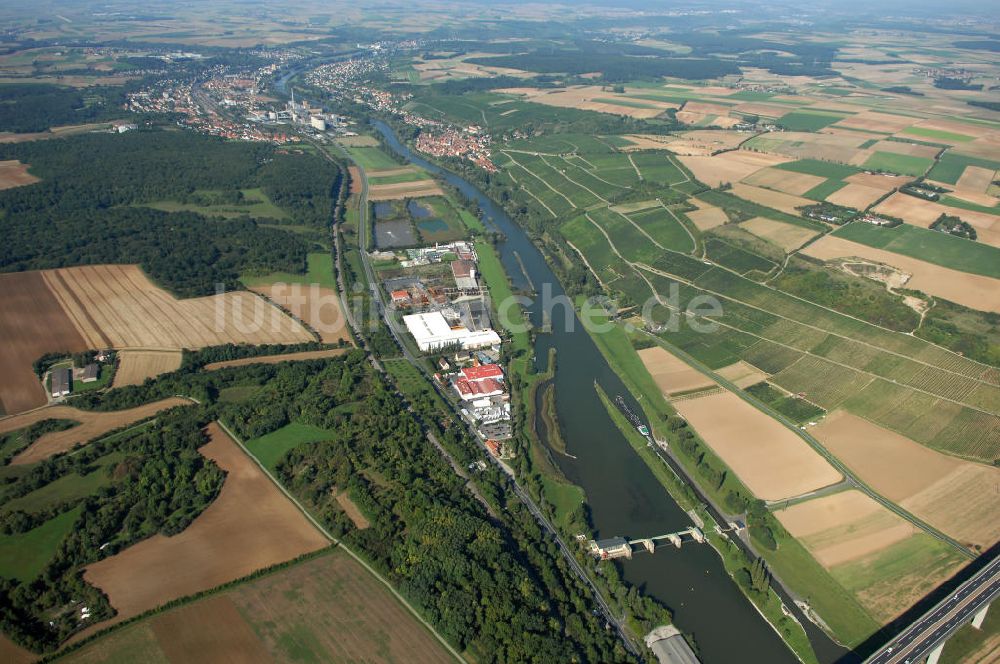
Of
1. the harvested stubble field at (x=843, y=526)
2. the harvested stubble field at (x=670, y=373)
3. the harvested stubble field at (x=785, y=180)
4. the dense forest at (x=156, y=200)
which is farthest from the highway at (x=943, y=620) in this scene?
the harvested stubble field at (x=785, y=180)

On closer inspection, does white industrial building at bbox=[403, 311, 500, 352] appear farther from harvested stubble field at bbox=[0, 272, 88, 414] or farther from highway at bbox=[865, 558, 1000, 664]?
highway at bbox=[865, 558, 1000, 664]

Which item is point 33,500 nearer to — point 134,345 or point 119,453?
point 119,453

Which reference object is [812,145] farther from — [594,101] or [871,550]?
[871,550]

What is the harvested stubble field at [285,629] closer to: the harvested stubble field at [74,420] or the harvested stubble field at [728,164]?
the harvested stubble field at [74,420]

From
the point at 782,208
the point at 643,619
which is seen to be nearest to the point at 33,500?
the point at 643,619

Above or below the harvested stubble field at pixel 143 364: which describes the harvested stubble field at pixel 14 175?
above

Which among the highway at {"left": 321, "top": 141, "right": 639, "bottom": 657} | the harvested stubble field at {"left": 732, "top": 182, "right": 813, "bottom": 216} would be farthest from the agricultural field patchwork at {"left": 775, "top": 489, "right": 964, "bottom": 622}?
the harvested stubble field at {"left": 732, "top": 182, "right": 813, "bottom": 216}

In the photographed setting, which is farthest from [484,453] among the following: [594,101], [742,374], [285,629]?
[594,101]
